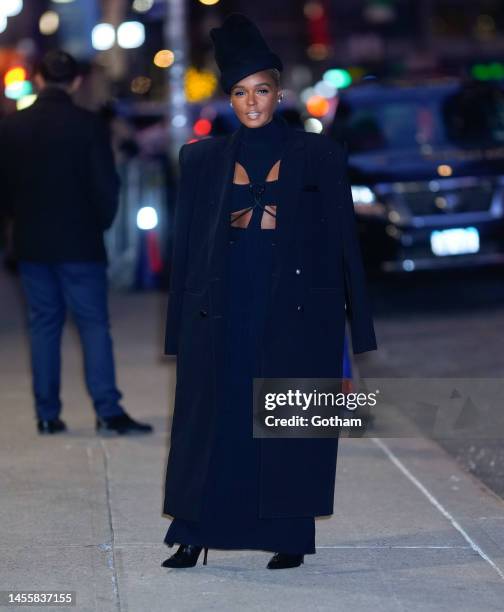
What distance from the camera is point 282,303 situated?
18.2 ft

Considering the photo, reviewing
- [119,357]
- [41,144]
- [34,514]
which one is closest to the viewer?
[34,514]

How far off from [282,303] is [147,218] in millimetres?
9905

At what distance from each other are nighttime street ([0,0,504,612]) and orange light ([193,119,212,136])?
3.77 m

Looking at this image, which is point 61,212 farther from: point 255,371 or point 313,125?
point 313,125

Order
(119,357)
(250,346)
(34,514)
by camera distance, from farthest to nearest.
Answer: (119,357) < (34,514) < (250,346)

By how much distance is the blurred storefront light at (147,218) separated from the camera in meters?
15.3

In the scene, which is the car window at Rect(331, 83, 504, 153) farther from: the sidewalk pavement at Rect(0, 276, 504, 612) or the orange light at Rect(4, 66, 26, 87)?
the orange light at Rect(4, 66, 26, 87)

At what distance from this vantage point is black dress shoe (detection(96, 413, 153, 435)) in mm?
8359

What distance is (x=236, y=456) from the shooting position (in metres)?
5.61

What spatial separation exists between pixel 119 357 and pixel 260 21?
6154 centimetres

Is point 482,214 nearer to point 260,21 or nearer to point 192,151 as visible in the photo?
point 192,151

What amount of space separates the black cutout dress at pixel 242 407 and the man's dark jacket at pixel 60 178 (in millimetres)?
2569

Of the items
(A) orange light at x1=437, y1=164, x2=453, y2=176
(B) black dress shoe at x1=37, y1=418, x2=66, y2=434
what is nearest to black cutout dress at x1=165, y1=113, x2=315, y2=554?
(B) black dress shoe at x1=37, y1=418, x2=66, y2=434

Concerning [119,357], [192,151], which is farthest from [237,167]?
[119,357]
